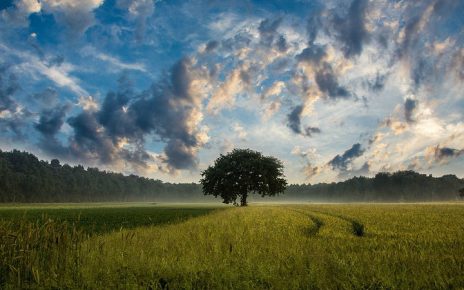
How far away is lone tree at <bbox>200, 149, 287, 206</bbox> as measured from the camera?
244ft

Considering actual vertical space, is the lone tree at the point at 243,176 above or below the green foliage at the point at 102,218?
above

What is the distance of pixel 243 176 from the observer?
74.7 m

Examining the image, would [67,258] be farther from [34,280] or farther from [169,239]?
[169,239]

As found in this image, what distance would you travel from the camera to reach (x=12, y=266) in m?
8.84

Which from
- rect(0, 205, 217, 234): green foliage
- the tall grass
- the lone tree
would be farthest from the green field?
the lone tree

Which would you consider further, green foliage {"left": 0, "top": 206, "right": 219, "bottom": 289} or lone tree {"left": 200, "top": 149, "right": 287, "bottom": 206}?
lone tree {"left": 200, "top": 149, "right": 287, "bottom": 206}

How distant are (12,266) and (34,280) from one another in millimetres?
825

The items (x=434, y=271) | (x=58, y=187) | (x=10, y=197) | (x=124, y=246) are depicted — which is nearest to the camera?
(x=434, y=271)

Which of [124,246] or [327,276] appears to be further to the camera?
[124,246]

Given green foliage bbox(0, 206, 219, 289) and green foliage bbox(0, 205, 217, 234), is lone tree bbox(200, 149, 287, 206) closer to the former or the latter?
green foliage bbox(0, 205, 217, 234)

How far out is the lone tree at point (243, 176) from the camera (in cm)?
7438

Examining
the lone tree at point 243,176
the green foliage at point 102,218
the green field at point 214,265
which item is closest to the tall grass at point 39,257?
the green field at point 214,265

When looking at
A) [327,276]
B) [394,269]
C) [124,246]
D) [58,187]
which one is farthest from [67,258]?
[58,187]

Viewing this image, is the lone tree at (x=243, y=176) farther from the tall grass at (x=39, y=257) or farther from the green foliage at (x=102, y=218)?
the tall grass at (x=39, y=257)
